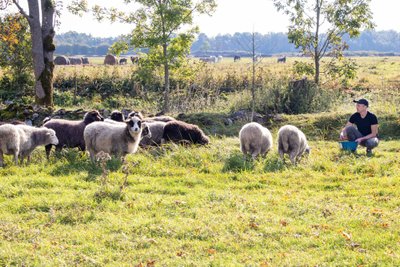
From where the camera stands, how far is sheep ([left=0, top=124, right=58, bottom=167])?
10854 millimetres

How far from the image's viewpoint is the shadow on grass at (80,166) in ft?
33.5

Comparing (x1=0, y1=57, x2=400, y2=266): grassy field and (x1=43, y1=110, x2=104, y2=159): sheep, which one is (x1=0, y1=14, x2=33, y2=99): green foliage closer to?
(x1=43, y1=110, x2=104, y2=159): sheep

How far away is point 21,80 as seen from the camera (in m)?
26.0

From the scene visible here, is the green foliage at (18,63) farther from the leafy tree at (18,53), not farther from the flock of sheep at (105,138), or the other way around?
the flock of sheep at (105,138)

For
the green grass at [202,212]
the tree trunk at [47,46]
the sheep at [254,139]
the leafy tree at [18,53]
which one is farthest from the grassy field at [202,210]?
the leafy tree at [18,53]

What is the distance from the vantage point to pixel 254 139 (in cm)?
1154

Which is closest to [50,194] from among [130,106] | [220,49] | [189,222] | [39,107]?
[189,222]

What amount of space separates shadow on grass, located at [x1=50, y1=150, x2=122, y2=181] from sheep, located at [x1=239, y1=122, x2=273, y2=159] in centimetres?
303

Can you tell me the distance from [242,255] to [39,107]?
14361 millimetres

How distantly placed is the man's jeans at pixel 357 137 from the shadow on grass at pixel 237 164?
323 centimetres

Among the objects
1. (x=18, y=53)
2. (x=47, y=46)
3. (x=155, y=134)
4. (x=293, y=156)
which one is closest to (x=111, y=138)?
(x=155, y=134)

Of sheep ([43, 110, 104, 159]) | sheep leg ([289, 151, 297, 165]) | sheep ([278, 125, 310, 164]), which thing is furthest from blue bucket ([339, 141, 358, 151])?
sheep ([43, 110, 104, 159])

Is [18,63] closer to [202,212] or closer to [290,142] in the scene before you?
[290,142]

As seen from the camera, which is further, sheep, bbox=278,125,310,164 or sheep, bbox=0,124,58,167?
sheep, bbox=278,125,310,164
